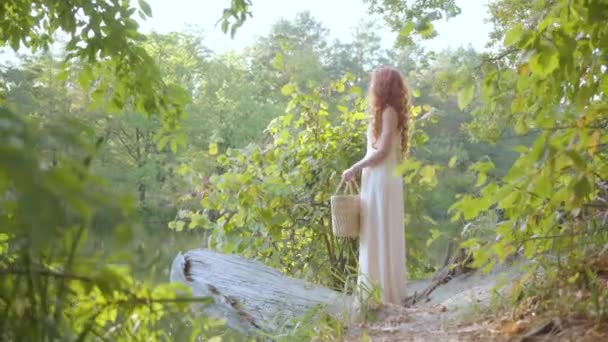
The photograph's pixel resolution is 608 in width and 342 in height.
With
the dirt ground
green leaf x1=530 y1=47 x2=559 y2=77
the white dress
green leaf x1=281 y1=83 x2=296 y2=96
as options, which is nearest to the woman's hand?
the white dress

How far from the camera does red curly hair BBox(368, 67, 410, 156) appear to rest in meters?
4.12

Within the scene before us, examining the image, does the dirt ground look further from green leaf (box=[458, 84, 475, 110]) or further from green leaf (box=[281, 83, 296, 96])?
green leaf (box=[281, 83, 296, 96])

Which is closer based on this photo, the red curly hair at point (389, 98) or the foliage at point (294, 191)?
the red curly hair at point (389, 98)

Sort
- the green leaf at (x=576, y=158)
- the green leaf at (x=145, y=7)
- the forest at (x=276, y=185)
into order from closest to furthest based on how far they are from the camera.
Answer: the forest at (x=276, y=185) → the green leaf at (x=576, y=158) → the green leaf at (x=145, y=7)

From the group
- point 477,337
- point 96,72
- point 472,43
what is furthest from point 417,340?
point 472,43

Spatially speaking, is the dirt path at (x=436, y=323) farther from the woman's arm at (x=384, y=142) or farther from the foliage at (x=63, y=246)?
the foliage at (x=63, y=246)

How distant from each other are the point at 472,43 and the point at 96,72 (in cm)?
1845

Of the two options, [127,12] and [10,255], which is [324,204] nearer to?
[127,12]

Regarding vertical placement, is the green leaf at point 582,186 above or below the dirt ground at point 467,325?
above

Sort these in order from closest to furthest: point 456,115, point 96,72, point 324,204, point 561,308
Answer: point 561,308 < point 96,72 < point 324,204 < point 456,115

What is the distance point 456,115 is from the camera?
666 inches

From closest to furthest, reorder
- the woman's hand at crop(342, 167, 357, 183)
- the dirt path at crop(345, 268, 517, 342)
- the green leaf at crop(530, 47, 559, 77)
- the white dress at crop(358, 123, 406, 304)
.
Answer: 1. the green leaf at crop(530, 47, 559, 77)
2. the dirt path at crop(345, 268, 517, 342)
3. the woman's hand at crop(342, 167, 357, 183)
4. the white dress at crop(358, 123, 406, 304)

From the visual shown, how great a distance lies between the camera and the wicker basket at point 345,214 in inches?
163

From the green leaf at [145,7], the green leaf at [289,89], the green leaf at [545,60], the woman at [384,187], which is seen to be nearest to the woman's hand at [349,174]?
the woman at [384,187]
